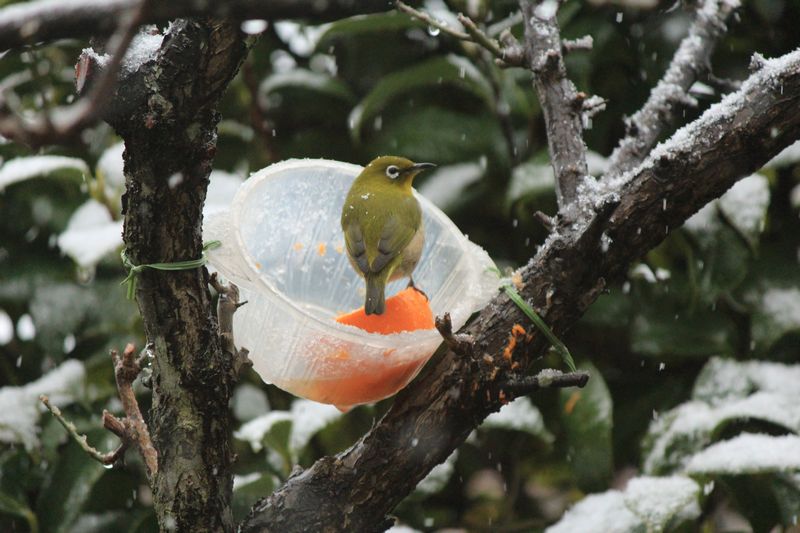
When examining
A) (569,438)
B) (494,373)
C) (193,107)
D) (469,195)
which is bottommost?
(569,438)

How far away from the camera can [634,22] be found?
311 cm

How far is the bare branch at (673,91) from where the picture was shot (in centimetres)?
200

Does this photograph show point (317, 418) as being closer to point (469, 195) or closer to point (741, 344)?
point (469, 195)

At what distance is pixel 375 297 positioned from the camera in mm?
1786

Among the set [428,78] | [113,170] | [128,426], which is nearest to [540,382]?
[128,426]

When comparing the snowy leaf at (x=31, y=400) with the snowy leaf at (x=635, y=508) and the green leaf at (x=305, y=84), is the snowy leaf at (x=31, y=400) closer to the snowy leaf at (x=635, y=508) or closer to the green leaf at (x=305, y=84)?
the green leaf at (x=305, y=84)

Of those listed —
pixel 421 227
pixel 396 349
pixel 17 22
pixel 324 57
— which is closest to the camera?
pixel 17 22

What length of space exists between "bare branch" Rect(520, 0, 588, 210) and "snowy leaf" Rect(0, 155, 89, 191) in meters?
1.53

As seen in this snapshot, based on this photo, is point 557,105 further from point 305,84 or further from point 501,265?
point 305,84

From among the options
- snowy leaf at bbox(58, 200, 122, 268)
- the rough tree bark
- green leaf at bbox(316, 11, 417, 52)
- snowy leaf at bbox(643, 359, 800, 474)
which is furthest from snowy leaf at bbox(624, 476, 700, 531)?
green leaf at bbox(316, 11, 417, 52)

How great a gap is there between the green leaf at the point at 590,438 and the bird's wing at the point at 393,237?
2.76 ft

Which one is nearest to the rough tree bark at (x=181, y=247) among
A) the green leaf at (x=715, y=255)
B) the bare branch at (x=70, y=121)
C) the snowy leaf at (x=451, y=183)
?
the bare branch at (x=70, y=121)

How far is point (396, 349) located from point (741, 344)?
5.35ft

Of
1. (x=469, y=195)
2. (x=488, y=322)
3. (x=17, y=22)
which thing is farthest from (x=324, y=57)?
(x=17, y=22)
